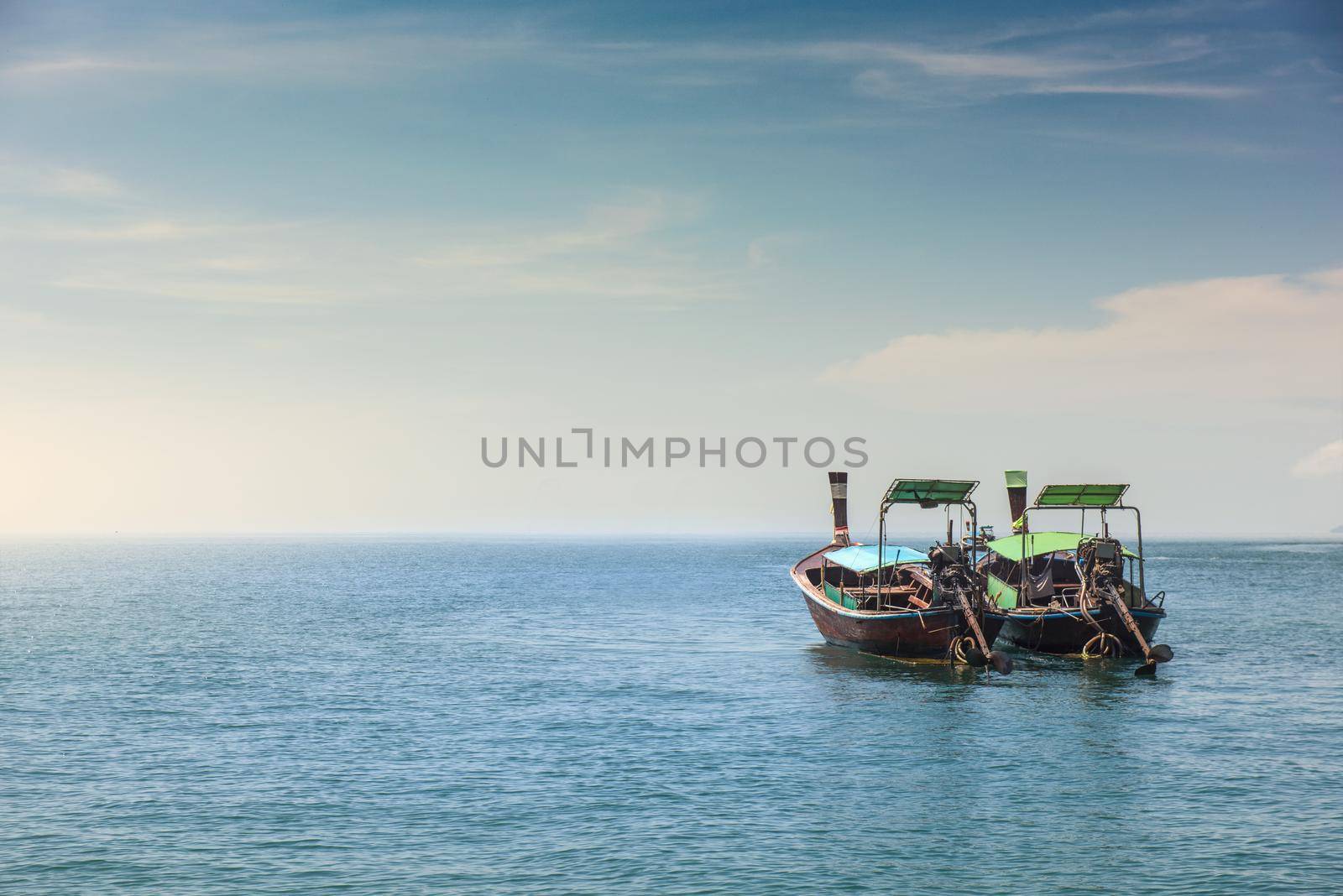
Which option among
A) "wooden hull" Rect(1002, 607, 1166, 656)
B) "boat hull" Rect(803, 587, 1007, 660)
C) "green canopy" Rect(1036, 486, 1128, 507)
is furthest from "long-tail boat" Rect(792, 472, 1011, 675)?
"green canopy" Rect(1036, 486, 1128, 507)

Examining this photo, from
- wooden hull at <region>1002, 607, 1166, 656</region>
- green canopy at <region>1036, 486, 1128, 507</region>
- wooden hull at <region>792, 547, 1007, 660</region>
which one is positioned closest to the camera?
wooden hull at <region>792, 547, 1007, 660</region>

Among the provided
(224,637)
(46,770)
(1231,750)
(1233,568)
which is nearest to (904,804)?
(1231,750)

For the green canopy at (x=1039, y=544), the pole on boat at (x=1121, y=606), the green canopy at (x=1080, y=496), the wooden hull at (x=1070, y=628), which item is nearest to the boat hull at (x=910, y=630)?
the wooden hull at (x=1070, y=628)

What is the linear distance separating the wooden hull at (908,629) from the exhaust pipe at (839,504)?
51.0 ft

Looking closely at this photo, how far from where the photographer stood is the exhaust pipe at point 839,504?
70.4 meters

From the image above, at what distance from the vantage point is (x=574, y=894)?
21422 millimetres

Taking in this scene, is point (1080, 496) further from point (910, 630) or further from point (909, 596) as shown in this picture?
point (910, 630)

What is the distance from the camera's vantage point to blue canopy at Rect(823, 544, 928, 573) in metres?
57.6

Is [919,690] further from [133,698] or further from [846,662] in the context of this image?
[133,698]

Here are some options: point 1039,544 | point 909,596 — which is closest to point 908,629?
point 909,596

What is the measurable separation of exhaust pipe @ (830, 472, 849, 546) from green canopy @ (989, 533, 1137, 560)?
1129cm

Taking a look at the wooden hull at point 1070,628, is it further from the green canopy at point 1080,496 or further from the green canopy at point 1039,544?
the green canopy at point 1080,496

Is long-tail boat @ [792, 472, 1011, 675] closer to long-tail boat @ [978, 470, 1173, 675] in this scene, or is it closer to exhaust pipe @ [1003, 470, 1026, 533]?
long-tail boat @ [978, 470, 1173, 675]

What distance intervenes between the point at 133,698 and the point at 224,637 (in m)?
24.8
